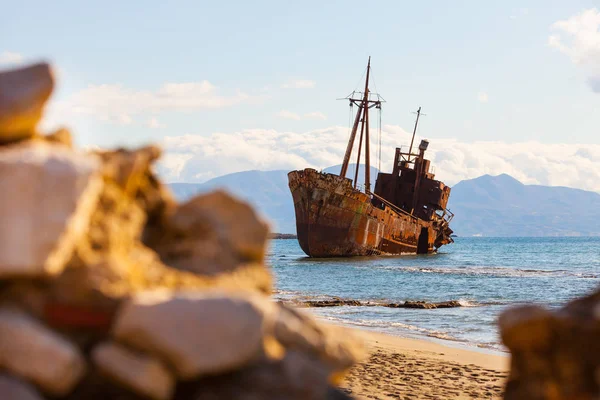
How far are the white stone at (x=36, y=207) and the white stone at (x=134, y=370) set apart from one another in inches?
12.0

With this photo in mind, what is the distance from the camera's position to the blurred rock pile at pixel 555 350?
2.91 metres

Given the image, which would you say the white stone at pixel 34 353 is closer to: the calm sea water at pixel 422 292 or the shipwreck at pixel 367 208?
the calm sea water at pixel 422 292

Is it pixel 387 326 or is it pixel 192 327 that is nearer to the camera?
pixel 192 327

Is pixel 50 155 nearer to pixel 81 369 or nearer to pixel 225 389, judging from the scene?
pixel 81 369

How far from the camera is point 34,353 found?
2260 mm

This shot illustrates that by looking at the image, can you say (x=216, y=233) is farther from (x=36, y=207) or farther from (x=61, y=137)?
(x=36, y=207)

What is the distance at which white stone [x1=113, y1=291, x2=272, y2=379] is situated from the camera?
7.53 feet

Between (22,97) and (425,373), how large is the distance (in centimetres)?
800

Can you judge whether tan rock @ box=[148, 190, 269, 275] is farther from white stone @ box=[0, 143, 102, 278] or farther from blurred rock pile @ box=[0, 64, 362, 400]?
white stone @ box=[0, 143, 102, 278]

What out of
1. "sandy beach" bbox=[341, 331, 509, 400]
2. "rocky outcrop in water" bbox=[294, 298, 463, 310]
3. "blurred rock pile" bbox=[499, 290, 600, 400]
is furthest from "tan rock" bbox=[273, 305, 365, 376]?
"rocky outcrop in water" bbox=[294, 298, 463, 310]

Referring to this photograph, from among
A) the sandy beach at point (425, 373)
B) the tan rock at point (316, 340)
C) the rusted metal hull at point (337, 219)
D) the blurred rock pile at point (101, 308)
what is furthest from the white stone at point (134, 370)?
the rusted metal hull at point (337, 219)

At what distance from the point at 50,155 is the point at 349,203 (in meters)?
38.5

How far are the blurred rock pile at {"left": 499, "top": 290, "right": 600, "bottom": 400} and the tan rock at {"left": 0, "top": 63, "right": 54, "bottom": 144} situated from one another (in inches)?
77.3

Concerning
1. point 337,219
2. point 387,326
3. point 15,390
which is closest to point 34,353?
point 15,390
